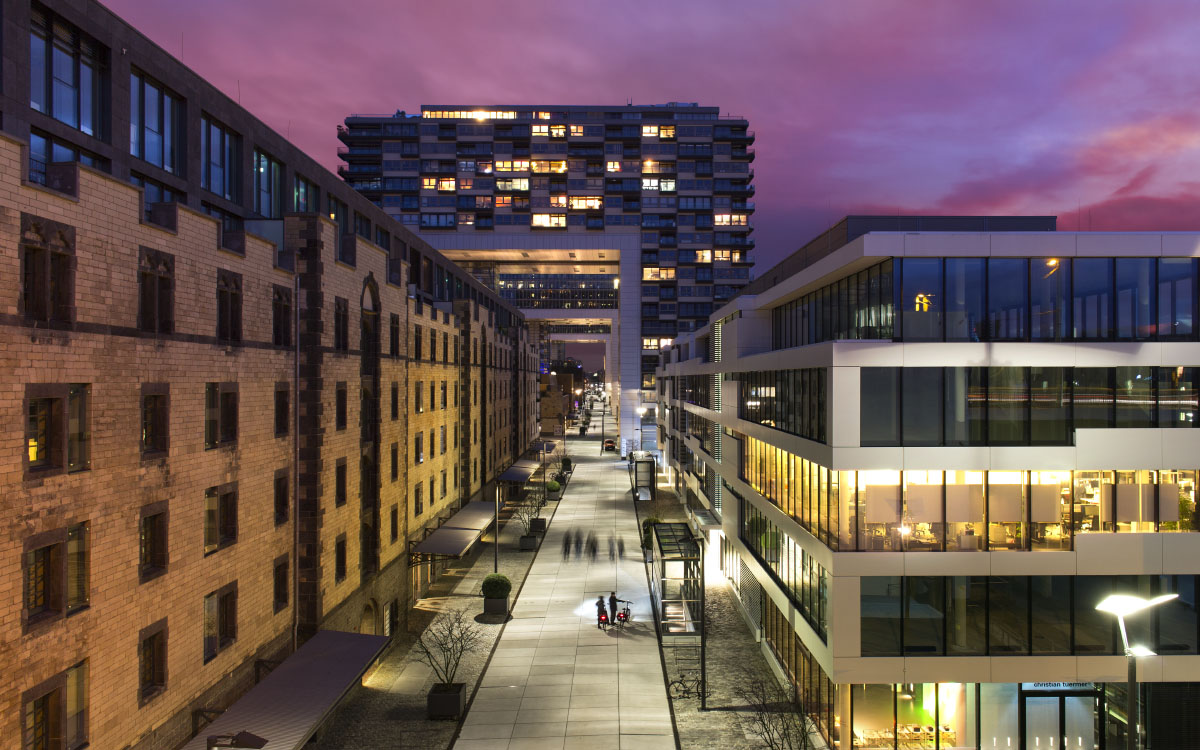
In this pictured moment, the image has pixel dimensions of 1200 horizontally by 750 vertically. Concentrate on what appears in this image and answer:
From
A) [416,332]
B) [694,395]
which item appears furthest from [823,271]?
[694,395]

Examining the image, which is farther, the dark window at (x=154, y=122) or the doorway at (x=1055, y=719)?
the dark window at (x=154, y=122)

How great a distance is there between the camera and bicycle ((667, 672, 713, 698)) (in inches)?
987

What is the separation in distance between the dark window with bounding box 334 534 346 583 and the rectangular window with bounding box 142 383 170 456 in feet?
33.6

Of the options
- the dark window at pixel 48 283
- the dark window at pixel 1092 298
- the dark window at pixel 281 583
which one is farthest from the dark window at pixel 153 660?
the dark window at pixel 1092 298

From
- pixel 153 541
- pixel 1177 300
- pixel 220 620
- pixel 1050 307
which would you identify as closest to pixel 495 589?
pixel 220 620

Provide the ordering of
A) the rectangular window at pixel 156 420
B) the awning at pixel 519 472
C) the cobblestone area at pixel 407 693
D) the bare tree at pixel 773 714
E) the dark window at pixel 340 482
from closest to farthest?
the rectangular window at pixel 156 420
the bare tree at pixel 773 714
the cobblestone area at pixel 407 693
the dark window at pixel 340 482
the awning at pixel 519 472

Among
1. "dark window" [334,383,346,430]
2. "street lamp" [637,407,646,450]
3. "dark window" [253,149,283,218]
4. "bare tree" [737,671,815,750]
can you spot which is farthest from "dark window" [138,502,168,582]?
"street lamp" [637,407,646,450]

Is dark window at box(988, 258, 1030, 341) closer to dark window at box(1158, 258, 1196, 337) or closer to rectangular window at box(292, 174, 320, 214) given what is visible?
dark window at box(1158, 258, 1196, 337)

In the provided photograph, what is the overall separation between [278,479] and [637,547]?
29.0 meters

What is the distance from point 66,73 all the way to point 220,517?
12.7m

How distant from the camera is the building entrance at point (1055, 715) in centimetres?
1983

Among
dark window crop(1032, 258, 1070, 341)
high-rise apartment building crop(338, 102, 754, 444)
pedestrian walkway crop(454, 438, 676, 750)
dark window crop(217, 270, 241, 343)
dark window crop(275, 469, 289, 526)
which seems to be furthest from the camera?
high-rise apartment building crop(338, 102, 754, 444)

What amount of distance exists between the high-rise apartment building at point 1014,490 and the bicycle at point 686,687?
6.27m

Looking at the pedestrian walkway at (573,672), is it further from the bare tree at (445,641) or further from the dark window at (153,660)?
the dark window at (153,660)
